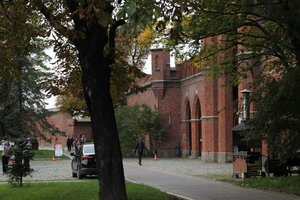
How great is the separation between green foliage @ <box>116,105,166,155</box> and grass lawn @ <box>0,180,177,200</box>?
2615 cm

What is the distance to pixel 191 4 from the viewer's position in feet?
30.2

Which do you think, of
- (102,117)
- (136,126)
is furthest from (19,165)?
(136,126)

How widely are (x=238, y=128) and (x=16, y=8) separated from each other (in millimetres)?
13447

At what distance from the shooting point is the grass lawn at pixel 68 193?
14.3 meters

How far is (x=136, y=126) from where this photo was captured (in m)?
44.1

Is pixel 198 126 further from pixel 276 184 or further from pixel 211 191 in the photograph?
pixel 211 191

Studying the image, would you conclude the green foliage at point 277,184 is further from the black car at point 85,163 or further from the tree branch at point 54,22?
the tree branch at point 54,22

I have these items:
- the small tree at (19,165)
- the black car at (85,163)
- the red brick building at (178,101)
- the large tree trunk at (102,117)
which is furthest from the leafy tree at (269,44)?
the red brick building at (178,101)

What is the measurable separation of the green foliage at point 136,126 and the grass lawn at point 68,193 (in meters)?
26.2

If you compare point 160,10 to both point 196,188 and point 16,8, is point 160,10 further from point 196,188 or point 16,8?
point 196,188

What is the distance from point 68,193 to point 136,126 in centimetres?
2879

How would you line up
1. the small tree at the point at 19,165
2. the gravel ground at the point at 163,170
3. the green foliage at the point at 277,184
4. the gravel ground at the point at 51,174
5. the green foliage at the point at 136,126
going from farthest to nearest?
the green foliage at the point at 136,126 → the gravel ground at the point at 163,170 → the gravel ground at the point at 51,174 → the small tree at the point at 19,165 → the green foliage at the point at 277,184

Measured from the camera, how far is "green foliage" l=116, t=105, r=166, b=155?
43875 millimetres

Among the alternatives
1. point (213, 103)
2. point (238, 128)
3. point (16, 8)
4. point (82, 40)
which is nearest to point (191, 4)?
point (82, 40)
